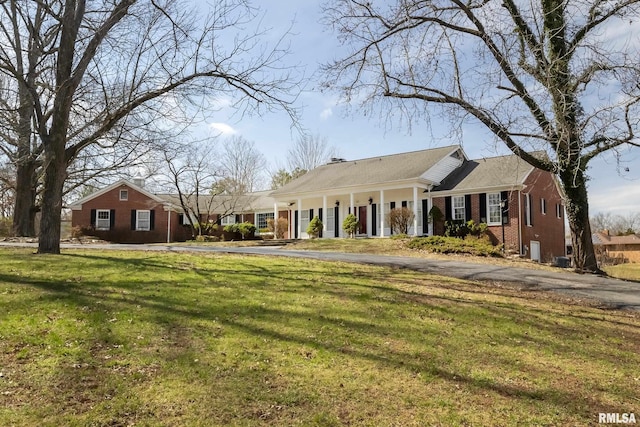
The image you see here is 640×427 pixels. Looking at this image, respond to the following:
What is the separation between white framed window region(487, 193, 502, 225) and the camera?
2236 centimetres

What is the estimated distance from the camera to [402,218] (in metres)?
24.5

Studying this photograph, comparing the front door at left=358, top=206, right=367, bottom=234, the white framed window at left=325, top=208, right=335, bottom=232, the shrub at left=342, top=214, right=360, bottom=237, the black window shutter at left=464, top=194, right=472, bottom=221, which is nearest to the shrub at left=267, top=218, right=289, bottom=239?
the white framed window at left=325, top=208, right=335, bottom=232

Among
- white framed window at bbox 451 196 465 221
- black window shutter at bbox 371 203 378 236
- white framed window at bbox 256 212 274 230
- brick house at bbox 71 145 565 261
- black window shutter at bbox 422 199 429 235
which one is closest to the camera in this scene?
brick house at bbox 71 145 565 261

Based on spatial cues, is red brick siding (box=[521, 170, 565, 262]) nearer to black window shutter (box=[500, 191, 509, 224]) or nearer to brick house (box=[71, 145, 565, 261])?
brick house (box=[71, 145, 565, 261])

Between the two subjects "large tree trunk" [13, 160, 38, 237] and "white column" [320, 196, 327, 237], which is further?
"white column" [320, 196, 327, 237]

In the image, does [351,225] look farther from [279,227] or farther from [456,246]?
[456,246]

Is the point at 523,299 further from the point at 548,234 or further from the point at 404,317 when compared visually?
the point at 548,234

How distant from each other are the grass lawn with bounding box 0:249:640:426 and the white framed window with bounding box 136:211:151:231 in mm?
25251

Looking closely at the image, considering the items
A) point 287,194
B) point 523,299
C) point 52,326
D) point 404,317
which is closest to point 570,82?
point 523,299

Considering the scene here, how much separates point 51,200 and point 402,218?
17278 millimetres

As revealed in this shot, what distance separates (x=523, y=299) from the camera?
30.7ft

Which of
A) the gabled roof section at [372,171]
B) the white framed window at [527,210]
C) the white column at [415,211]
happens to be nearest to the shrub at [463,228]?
the white column at [415,211]

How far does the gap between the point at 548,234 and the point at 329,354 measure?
78.5 feet

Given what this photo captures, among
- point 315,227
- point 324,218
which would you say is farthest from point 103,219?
point 324,218
